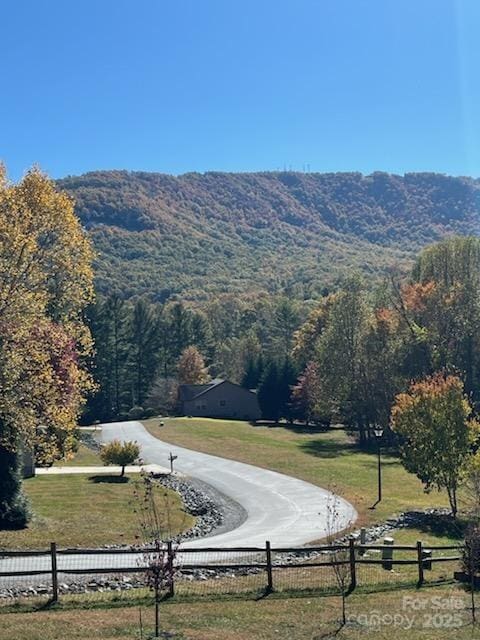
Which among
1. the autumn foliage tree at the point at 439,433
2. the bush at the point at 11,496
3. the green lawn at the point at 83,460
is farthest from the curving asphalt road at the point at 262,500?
the bush at the point at 11,496

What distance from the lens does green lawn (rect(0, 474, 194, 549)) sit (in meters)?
23.2

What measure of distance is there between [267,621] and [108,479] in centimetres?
2562

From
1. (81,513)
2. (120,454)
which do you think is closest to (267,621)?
(81,513)

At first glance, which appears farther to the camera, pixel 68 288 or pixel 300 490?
pixel 300 490

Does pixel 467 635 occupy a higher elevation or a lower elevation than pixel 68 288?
lower

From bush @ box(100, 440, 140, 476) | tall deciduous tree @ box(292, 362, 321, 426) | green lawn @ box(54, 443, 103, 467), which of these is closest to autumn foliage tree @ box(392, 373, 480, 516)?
bush @ box(100, 440, 140, 476)

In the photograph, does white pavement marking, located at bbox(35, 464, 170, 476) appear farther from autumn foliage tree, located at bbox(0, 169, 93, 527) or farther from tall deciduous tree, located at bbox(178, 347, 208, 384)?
tall deciduous tree, located at bbox(178, 347, 208, 384)

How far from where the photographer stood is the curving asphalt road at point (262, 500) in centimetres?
2648

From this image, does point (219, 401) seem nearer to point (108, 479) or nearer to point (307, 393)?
point (307, 393)

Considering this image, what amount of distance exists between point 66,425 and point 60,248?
584cm

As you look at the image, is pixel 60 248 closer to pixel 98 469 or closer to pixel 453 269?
pixel 98 469

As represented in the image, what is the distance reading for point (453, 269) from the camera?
212ft

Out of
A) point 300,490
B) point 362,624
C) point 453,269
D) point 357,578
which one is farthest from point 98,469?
point 453,269

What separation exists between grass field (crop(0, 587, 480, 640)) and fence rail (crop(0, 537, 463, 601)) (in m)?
1.00
